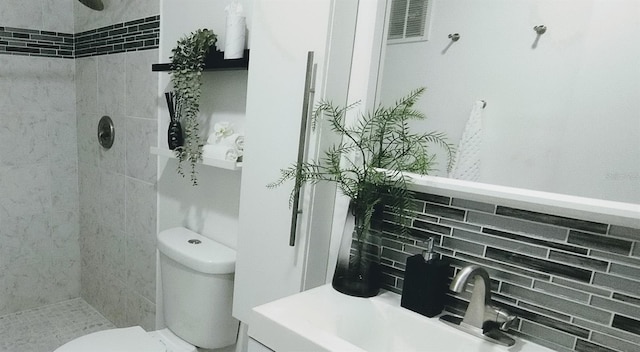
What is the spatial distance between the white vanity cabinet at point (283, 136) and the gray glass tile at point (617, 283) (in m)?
0.66

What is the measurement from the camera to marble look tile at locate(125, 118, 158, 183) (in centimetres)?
182

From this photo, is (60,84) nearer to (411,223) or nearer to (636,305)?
(411,223)

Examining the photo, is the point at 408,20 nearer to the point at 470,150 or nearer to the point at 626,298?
the point at 470,150

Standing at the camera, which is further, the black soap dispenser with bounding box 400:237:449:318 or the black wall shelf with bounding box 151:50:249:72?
the black wall shelf with bounding box 151:50:249:72

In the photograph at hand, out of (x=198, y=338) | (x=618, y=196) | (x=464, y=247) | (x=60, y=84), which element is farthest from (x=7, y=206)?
(x=618, y=196)

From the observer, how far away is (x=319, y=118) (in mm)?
1063

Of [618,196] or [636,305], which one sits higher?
[618,196]

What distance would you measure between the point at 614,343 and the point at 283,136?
890 mm

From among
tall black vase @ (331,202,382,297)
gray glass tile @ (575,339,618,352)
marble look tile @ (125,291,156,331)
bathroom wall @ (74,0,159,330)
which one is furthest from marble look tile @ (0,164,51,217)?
gray glass tile @ (575,339,618,352)

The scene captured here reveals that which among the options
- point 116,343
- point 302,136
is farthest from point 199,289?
point 302,136

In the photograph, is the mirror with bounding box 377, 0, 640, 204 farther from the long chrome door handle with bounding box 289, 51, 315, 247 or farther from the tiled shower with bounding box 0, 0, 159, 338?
the tiled shower with bounding box 0, 0, 159, 338

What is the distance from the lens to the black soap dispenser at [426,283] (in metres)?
A: 0.97

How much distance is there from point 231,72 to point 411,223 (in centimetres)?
89

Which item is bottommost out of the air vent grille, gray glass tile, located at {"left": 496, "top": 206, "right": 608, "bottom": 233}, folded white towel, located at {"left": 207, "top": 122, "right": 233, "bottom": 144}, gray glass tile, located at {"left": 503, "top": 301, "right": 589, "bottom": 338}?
gray glass tile, located at {"left": 503, "top": 301, "right": 589, "bottom": 338}
